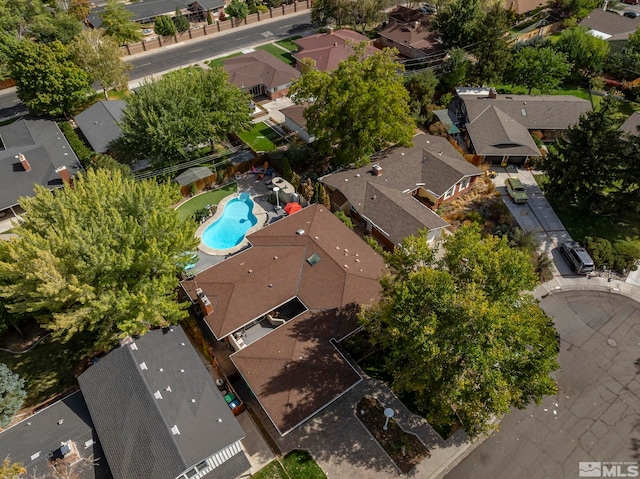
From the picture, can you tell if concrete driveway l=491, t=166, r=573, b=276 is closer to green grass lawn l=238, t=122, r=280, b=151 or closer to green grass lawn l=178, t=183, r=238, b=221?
green grass lawn l=238, t=122, r=280, b=151

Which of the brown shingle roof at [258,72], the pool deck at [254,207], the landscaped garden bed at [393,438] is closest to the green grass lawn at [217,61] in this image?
the brown shingle roof at [258,72]

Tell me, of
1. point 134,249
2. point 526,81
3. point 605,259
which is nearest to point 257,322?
point 134,249

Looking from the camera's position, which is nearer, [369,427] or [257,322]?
[369,427]

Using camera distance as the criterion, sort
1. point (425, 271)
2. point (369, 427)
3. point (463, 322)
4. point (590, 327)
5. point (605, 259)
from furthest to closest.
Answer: point (605, 259) < point (590, 327) < point (369, 427) < point (425, 271) < point (463, 322)

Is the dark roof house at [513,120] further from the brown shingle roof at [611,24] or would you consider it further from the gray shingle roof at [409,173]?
the brown shingle roof at [611,24]

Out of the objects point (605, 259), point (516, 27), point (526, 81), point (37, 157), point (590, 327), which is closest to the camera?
point (590, 327)

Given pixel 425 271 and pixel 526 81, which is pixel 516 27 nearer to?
pixel 526 81

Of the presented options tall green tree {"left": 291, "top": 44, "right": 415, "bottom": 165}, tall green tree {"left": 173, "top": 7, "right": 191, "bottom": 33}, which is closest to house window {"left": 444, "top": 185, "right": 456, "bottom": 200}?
tall green tree {"left": 291, "top": 44, "right": 415, "bottom": 165}
